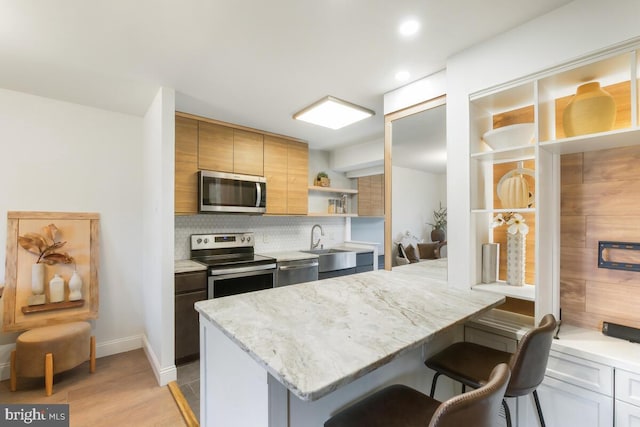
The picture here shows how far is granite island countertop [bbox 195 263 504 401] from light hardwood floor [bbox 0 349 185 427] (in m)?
1.36

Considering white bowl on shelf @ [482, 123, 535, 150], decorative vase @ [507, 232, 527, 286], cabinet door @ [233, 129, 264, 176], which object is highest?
cabinet door @ [233, 129, 264, 176]

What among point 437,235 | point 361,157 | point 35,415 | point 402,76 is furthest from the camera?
point 361,157

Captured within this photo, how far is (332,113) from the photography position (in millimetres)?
2818

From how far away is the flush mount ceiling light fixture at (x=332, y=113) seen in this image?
2598 mm

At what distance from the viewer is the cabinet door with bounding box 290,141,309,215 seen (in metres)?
3.82

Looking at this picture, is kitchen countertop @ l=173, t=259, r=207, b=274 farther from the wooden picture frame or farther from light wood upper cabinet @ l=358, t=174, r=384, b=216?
light wood upper cabinet @ l=358, t=174, r=384, b=216

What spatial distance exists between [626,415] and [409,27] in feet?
6.98

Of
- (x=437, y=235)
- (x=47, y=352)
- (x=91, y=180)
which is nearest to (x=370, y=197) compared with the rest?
(x=437, y=235)

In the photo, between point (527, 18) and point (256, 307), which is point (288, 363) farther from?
point (527, 18)

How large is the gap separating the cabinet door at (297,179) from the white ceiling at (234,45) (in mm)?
1195

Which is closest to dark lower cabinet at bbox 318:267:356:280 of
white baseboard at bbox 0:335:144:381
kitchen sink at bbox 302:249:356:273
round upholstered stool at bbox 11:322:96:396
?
kitchen sink at bbox 302:249:356:273

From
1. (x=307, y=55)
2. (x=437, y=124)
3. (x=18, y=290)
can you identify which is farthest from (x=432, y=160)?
(x=18, y=290)

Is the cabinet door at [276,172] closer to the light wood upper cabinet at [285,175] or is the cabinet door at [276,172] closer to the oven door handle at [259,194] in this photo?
the light wood upper cabinet at [285,175]

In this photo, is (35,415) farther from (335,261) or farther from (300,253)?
(335,261)
